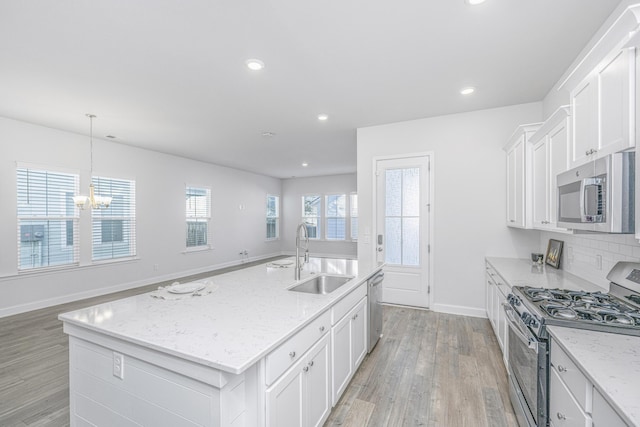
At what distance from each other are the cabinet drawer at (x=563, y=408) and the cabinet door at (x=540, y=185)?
1576 mm

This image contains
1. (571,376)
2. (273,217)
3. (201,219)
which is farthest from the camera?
(273,217)

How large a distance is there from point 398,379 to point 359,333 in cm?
51

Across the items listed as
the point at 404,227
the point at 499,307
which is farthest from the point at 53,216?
the point at 499,307

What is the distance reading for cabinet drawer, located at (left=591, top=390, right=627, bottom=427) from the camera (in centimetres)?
95

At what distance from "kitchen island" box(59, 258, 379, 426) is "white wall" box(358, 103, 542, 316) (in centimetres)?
270

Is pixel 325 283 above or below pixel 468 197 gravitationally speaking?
below

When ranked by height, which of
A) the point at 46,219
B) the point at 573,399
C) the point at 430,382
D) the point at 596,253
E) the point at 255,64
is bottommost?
the point at 430,382

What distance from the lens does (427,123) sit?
4.27 metres

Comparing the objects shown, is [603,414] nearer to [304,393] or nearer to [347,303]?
[304,393]

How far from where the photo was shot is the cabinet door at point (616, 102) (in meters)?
1.36

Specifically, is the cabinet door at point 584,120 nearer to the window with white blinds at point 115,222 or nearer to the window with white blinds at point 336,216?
the window with white blinds at point 115,222

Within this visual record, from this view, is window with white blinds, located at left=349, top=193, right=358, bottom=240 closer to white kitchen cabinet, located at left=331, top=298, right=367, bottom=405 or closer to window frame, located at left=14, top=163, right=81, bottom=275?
white kitchen cabinet, located at left=331, top=298, right=367, bottom=405

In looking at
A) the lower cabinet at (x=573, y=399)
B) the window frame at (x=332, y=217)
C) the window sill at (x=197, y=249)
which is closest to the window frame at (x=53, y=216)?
the window sill at (x=197, y=249)

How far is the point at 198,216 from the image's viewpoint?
723cm
